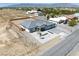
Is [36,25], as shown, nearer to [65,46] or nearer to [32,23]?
[32,23]

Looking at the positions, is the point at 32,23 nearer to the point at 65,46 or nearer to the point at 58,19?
the point at 58,19

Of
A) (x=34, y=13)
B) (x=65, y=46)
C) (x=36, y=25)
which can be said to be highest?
(x=34, y=13)

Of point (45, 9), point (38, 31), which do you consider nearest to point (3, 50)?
point (38, 31)

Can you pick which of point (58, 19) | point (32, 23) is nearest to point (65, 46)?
point (58, 19)

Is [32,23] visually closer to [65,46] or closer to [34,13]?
[34,13]

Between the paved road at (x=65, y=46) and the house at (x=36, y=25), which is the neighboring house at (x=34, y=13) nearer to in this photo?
the house at (x=36, y=25)

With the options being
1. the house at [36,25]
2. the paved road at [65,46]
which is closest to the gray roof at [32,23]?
the house at [36,25]

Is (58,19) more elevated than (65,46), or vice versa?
(58,19)

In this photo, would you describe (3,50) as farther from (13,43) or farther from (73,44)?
(73,44)
